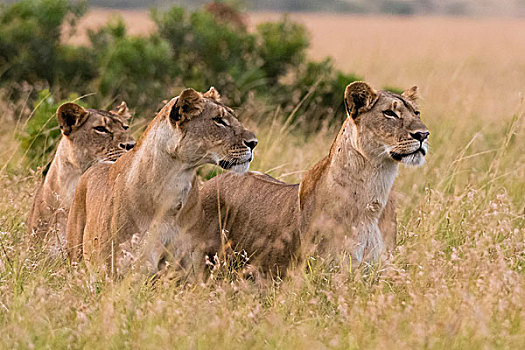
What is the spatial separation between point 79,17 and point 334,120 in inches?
138

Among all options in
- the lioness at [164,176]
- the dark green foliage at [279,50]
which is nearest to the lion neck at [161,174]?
the lioness at [164,176]

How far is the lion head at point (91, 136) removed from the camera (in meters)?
6.23

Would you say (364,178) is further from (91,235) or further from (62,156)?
(62,156)

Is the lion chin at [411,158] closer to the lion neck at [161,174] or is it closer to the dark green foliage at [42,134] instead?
the lion neck at [161,174]

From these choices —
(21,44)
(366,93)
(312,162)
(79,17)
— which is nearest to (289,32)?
(79,17)

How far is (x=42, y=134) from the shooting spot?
7531mm

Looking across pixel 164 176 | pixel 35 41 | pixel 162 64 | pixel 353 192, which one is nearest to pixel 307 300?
pixel 353 192

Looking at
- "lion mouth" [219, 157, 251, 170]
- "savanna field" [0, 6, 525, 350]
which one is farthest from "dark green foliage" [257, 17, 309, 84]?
"lion mouth" [219, 157, 251, 170]

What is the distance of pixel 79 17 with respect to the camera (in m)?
11.0

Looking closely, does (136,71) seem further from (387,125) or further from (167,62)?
(387,125)

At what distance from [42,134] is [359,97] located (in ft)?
11.0

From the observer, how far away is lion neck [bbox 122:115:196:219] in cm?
509

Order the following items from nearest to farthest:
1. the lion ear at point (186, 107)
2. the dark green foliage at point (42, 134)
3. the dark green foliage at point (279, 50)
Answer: the lion ear at point (186, 107) < the dark green foliage at point (42, 134) < the dark green foliage at point (279, 50)

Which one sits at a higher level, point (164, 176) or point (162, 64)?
point (164, 176)
